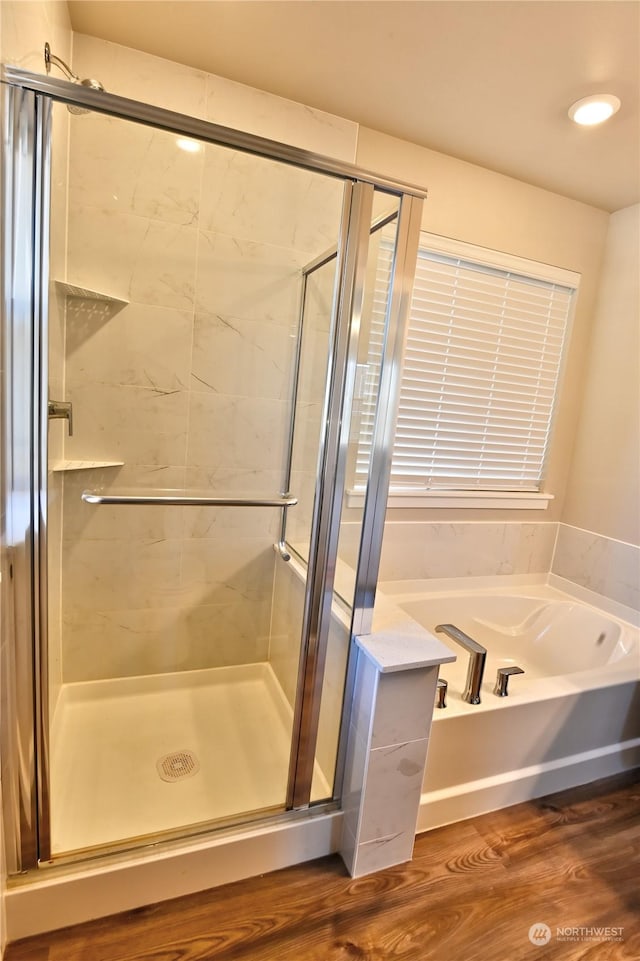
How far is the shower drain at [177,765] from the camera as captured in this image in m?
1.62

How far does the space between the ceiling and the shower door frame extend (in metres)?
0.59

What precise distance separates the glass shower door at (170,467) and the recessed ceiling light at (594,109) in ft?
3.00

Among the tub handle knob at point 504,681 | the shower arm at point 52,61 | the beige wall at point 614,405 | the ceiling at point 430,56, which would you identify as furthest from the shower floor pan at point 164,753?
the ceiling at point 430,56

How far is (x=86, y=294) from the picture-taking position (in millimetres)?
1645

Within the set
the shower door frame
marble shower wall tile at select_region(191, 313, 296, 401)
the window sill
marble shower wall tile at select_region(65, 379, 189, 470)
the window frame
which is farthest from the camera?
the window sill

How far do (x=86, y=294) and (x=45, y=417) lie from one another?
32.3 inches

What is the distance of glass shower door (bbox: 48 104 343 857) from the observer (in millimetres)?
1596

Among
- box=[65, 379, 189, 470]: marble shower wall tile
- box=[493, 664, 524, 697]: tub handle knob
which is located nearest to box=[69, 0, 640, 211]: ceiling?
box=[65, 379, 189, 470]: marble shower wall tile

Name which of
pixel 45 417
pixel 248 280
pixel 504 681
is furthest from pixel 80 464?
pixel 504 681

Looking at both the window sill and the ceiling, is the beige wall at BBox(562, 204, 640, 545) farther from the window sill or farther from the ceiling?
the ceiling

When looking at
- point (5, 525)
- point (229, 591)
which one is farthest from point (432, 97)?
point (229, 591)

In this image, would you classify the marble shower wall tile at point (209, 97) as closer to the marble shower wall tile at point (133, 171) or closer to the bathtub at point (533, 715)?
the marble shower wall tile at point (133, 171)

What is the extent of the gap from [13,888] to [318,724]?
0.84 m

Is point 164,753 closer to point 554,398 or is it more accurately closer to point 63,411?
point 63,411
